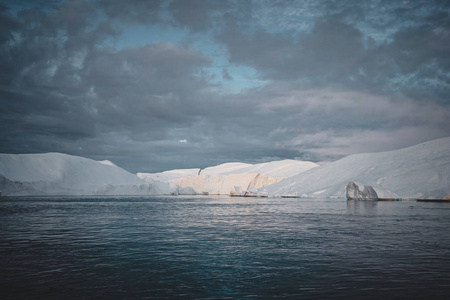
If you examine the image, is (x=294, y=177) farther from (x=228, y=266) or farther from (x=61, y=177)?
(x=228, y=266)

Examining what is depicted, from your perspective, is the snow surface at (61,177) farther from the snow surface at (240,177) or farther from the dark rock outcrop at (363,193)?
the dark rock outcrop at (363,193)

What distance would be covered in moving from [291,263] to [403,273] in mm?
3074

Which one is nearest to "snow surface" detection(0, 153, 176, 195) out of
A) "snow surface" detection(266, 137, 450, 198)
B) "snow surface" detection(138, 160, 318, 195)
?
"snow surface" detection(138, 160, 318, 195)

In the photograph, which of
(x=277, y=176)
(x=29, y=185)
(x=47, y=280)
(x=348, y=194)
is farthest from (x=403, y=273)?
(x=277, y=176)

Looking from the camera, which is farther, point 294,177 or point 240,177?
point 240,177

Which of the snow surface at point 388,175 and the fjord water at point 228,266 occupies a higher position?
the snow surface at point 388,175

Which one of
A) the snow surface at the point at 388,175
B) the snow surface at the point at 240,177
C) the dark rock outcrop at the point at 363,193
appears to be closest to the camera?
the dark rock outcrop at the point at 363,193

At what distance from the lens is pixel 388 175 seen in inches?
2911

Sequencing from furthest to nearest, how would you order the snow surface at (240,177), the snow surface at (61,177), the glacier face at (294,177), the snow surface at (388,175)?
1. the snow surface at (240,177)
2. the snow surface at (61,177)
3. the glacier face at (294,177)
4. the snow surface at (388,175)

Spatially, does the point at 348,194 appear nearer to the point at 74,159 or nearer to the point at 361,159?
the point at 361,159

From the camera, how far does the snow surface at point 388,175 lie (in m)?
65.8

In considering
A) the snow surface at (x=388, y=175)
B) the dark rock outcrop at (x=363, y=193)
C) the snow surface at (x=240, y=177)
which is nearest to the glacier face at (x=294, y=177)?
the snow surface at (x=388, y=175)

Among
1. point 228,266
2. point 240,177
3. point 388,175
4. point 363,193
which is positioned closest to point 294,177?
point 388,175

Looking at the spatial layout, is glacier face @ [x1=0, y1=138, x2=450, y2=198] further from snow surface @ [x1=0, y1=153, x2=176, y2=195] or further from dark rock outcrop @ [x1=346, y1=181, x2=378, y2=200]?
dark rock outcrop @ [x1=346, y1=181, x2=378, y2=200]
